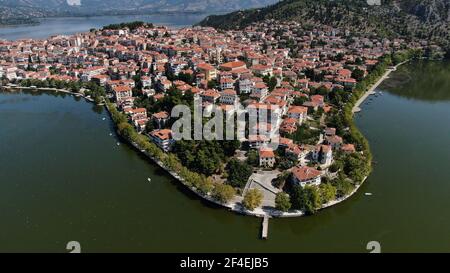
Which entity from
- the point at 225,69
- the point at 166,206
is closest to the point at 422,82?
the point at 225,69

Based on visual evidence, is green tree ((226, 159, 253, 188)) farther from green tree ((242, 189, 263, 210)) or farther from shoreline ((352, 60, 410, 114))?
shoreline ((352, 60, 410, 114))

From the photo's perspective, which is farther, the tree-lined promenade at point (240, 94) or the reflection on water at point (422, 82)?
the reflection on water at point (422, 82)

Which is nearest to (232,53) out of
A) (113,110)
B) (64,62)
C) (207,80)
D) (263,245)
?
(207,80)

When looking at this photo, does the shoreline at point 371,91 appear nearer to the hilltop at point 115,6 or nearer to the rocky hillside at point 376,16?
the rocky hillside at point 376,16

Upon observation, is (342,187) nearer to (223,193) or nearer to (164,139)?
(223,193)

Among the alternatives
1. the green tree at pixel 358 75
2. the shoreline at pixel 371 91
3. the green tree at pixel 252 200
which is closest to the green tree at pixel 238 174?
the green tree at pixel 252 200
